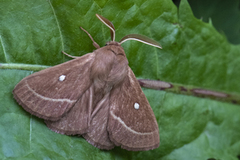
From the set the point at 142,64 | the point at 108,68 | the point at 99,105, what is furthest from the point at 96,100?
the point at 142,64

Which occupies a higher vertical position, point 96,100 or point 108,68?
point 108,68

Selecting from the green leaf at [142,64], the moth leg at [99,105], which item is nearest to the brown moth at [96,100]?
the moth leg at [99,105]

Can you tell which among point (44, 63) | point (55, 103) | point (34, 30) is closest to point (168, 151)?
point (55, 103)

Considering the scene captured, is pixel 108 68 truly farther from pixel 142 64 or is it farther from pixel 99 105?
pixel 142 64

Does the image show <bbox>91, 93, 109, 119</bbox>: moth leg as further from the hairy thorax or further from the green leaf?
the green leaf

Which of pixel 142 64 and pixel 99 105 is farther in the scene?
pixel 142 64

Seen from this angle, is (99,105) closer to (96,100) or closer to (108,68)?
(96,100)

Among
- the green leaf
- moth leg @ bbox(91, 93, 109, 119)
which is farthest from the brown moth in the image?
the green leaf
